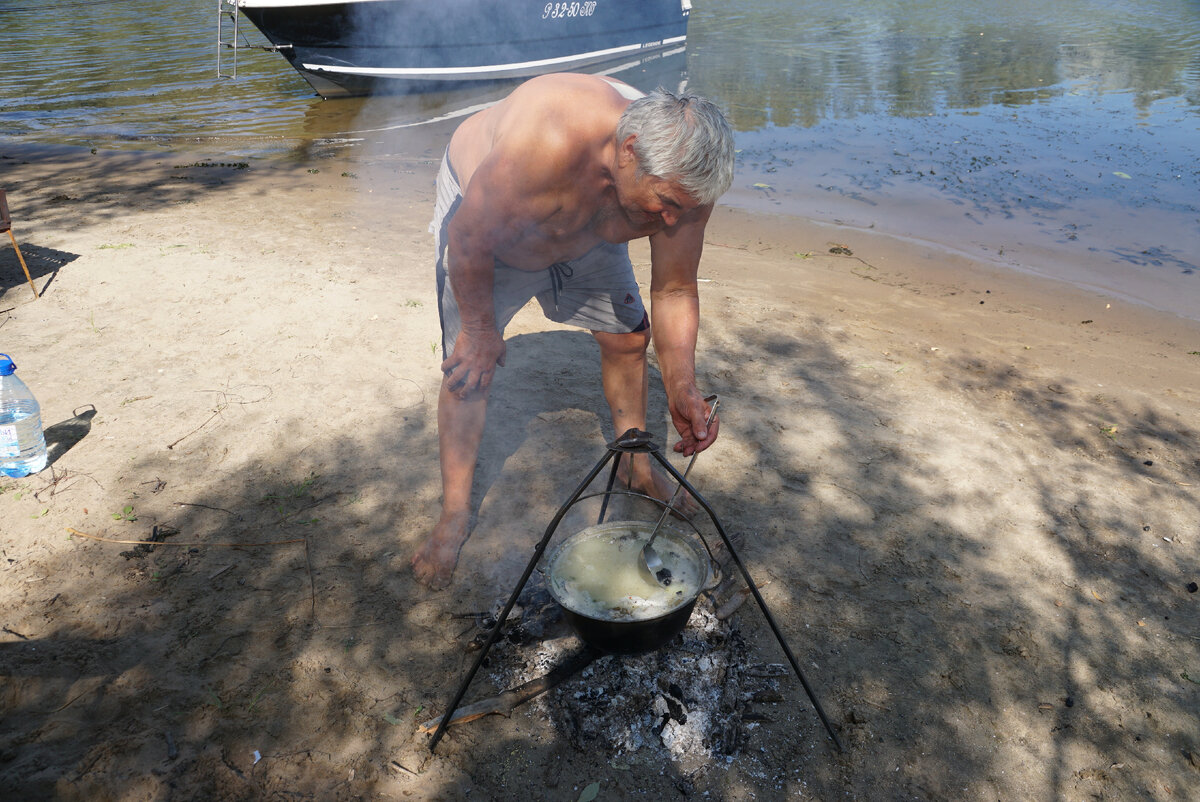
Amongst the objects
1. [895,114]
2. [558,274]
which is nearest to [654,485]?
[558,274]

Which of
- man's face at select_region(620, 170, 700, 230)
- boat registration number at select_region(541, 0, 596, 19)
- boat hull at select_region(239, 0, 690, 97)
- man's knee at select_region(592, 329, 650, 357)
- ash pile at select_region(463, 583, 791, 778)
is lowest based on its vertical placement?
ash pile at select_region(463, 583, 791, 778)

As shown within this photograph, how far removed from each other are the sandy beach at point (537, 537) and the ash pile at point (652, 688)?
12 mm

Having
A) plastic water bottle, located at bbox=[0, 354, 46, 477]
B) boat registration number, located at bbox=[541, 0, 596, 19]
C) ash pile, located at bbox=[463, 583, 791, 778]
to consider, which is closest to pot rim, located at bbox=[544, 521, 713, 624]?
ash pile, located at bbox=[463, 583, 791, 778]

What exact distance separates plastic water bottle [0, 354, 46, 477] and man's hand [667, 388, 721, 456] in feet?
9.83

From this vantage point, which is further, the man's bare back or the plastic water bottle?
the plastic water bottle

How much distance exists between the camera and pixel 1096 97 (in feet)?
40.5

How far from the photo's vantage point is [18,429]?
338 cm

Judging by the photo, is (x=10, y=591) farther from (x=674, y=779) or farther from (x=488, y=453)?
(x=674, y=779)

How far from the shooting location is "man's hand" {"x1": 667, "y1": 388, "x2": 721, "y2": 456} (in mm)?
2648

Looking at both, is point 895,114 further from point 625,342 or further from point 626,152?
point 626,152

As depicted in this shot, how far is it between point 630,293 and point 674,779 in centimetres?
181

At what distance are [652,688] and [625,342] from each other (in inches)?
57.4

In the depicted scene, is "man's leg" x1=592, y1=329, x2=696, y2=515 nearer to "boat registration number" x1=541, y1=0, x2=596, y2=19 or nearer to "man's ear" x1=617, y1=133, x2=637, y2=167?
"man's ear" x1=617, y1=133, x2=637, y2=167

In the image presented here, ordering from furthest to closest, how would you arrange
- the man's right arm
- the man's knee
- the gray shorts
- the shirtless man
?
the man's knee, the gray shorts, the man's right arm, the shirtless man
